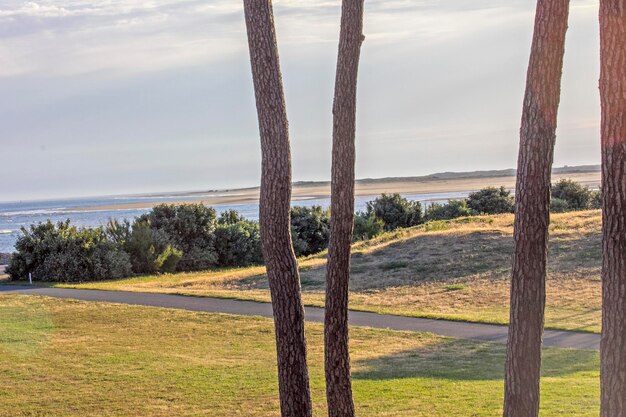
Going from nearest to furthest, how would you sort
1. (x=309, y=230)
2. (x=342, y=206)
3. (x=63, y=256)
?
(x=342, y=206)
(x=63, y=256)
(x=309, y=230)

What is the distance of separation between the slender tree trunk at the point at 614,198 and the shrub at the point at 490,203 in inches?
1633

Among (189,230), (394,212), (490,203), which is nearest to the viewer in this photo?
(189,230)

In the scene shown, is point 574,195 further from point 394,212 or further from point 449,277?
point 449,277

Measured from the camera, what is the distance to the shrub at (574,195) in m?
47.0

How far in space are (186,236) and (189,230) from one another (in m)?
0.39

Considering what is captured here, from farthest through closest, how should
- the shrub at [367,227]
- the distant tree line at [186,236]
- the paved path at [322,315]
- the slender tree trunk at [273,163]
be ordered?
the shrub at [367,227]
the distant tree line at [186,236]
the paved path at [322,315]
the slender tree trunk at [273,163]

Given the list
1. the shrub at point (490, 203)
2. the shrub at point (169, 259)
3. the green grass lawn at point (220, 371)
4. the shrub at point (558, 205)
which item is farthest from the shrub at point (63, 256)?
the shrub at point (558, 205)

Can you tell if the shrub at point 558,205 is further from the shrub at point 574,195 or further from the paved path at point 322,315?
the paved path at point 322,315

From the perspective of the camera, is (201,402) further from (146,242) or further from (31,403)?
(146,242)

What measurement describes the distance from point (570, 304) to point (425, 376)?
910 centimetres

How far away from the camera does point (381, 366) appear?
44.6 feet

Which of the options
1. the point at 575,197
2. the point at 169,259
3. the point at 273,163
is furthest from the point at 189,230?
the point at 273,163

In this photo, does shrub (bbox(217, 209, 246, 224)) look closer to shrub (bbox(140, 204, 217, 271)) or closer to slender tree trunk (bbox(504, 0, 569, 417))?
shrub (bbox(140, 204, 217, 271))

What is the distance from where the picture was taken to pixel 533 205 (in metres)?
5.72
